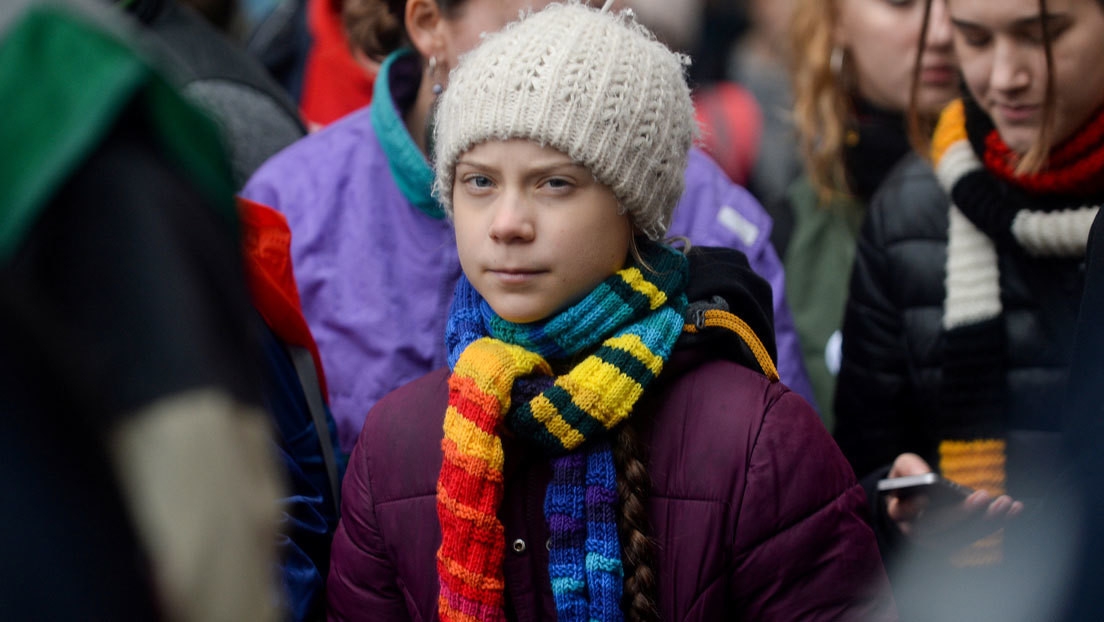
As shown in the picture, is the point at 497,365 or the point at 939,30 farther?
the point at 939,30

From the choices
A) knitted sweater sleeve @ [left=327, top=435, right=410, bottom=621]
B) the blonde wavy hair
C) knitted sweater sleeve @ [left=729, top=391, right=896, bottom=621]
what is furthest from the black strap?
the blonde wavy hair

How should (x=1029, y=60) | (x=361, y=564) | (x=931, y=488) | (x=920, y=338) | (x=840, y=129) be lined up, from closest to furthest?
1. (x=361, y=564)
2. (x=931, y=488)
3. (x=1029, y=60)
4. (x=920, y=338)
5. (x=840, y=129)

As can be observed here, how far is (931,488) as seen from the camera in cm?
228

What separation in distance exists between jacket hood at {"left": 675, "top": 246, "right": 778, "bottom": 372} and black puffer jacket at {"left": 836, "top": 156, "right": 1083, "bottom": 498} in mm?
671

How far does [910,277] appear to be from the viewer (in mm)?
2783

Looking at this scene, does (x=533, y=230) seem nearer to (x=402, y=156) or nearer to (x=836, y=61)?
(x=402, y=156)

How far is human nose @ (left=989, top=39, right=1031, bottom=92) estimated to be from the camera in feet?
8.02

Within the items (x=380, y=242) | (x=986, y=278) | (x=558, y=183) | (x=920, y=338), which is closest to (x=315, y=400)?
(x=380, y=242)

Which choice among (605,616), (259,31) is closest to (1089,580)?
(605,616)

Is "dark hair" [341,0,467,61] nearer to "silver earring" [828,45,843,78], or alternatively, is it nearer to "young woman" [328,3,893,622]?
"young woman" [328,3,893,622]

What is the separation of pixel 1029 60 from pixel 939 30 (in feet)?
2.59

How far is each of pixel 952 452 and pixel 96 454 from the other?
2.20 metres

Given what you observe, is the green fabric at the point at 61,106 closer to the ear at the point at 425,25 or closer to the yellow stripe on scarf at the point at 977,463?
the ear at the point at 425,25

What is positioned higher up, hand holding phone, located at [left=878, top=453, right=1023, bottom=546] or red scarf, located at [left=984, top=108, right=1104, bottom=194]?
A: red scarf, located at [left=984, top=108, right=1104, bottom=194]
